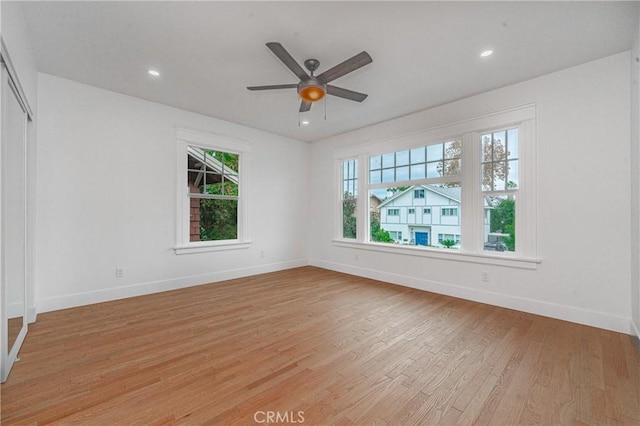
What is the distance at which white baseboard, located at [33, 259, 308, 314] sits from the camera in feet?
10.9

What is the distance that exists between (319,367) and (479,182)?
315cm

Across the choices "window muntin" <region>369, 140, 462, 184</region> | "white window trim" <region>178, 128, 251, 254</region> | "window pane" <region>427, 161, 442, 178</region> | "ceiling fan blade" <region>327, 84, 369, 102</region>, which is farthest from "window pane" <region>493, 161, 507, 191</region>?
"white window trim" <region>178, 128, 251, 254</region>

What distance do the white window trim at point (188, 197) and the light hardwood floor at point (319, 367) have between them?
124 centimetres

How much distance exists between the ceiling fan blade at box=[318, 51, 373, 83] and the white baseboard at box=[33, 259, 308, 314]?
3626 millimetres

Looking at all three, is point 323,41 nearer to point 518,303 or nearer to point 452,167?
point 452,167

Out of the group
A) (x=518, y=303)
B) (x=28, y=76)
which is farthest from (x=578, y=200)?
(x=28, y=76)

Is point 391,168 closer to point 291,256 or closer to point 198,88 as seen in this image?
point 291,256

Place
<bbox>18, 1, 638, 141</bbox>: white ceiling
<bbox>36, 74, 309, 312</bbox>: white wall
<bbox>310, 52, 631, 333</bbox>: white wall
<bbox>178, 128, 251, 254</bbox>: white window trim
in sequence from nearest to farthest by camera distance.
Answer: <bbox>18, 1, 638, 141</bbox>: white ceiling < <bbox>310, 52, 631, 333</bbox>: white wall < <bbox>36, 74, 309, 312</bbox>: white wall < <bbox>178, 128, 251, 254</bbox>: white window trim

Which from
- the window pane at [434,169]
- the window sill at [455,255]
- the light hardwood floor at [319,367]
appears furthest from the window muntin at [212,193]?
the window pane at [434,169]

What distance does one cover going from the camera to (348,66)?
8.21 ft

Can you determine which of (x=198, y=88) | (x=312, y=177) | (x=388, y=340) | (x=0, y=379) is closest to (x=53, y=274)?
(x=0, y=379)

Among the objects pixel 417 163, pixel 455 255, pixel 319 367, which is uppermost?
pixel 417 163

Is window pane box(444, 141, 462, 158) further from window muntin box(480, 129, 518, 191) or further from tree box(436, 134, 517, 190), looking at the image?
window muntin box(480, 129, 518, 191)

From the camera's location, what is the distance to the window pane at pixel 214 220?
182 inches
